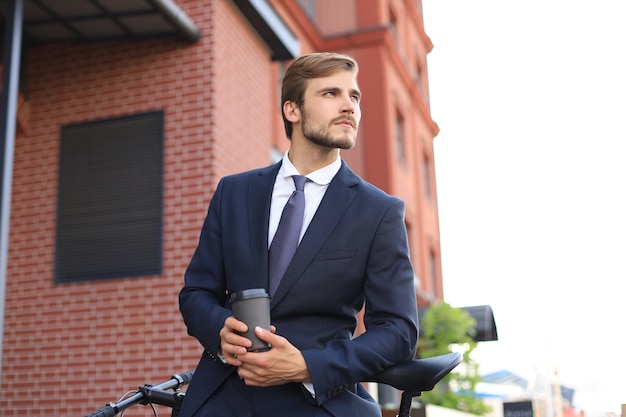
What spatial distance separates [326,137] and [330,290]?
0.50 m

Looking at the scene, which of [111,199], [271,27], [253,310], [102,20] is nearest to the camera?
[253,310]

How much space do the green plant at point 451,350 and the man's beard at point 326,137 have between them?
11.6m

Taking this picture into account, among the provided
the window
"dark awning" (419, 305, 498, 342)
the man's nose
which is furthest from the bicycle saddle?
"dark awning" (419, 305, 498, 342)

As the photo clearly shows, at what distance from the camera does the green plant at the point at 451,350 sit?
13.5 m

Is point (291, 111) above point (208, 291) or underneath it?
above

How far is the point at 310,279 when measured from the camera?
2.14 metres

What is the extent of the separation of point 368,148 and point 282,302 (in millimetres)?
13894

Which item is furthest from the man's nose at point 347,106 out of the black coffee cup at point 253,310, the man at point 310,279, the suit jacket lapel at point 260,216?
the black coffee cup at point 253,310

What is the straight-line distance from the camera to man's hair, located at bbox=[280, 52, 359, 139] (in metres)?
2.38

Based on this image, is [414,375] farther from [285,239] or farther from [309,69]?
[309,69]

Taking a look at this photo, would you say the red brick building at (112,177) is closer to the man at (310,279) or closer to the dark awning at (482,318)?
the man at (310,279)

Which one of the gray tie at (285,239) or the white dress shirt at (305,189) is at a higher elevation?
the white dress shirt at (305,189)

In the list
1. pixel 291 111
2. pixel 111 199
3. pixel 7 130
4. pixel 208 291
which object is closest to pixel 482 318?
pixel 111 199

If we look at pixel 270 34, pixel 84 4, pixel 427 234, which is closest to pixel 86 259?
pixel 84 4
